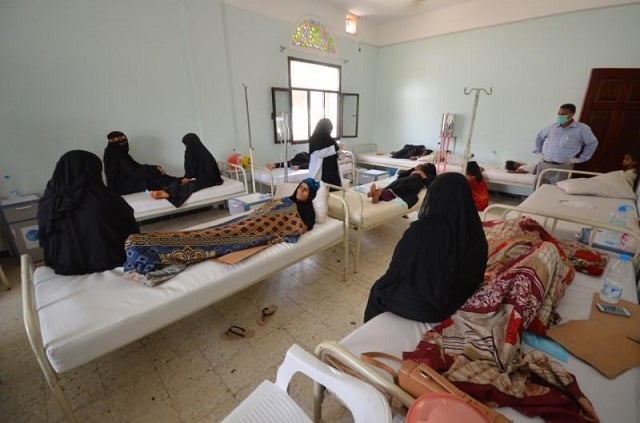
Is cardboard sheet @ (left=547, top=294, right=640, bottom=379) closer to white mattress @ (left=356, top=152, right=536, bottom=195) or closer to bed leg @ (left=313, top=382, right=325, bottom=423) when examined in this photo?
bed leg @ (left=313, top=382, right=325, bottom=423)

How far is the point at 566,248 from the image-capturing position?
1.98 meters

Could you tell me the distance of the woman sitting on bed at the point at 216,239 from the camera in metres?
1.64

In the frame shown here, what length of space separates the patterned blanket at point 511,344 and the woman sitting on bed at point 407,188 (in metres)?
1.59

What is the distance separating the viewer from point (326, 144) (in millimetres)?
3725

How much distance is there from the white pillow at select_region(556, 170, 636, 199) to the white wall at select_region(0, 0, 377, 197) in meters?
4.42

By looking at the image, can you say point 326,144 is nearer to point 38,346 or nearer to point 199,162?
point 199,162

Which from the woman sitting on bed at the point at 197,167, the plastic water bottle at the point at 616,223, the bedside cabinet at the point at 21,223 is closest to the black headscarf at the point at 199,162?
the woman sitting on bed at the point at 197,167

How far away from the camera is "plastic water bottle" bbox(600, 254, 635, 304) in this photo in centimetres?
149

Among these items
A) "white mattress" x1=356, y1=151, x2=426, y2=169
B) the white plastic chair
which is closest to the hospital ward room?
the white plastic chair

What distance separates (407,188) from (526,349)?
7.71ft

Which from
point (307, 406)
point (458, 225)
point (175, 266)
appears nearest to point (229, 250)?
point (175, 266)

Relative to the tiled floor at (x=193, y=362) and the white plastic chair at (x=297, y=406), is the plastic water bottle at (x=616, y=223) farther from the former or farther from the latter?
the white plastic chair at (x=297, y=406)

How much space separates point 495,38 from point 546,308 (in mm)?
5306

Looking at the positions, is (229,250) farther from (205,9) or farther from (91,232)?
(205,9)
